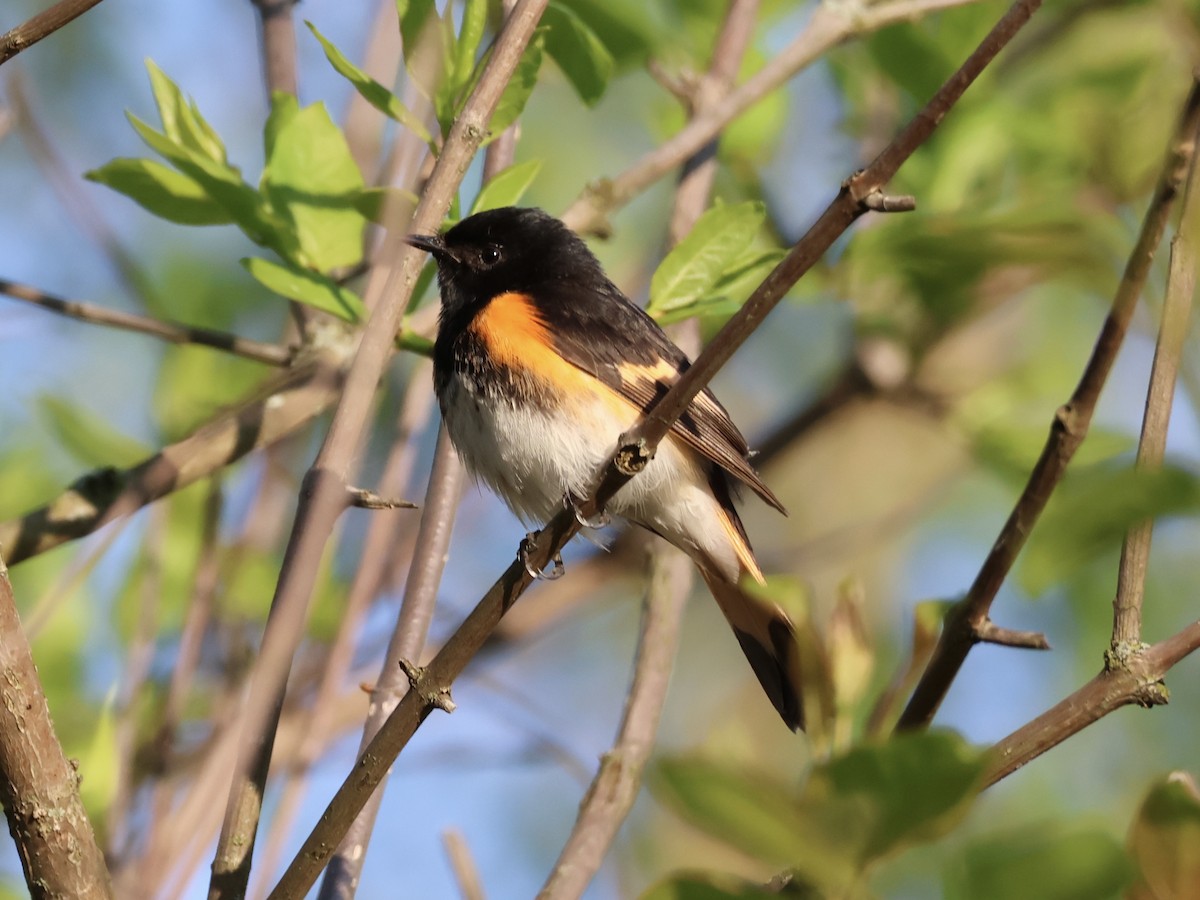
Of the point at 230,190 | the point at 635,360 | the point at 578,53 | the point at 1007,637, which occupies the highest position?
the point at 578,53

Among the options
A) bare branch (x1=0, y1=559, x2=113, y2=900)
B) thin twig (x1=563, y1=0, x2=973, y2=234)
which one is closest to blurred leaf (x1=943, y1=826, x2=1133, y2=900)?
bare branch (x1=0, y1=559, x2=113, y2=900)

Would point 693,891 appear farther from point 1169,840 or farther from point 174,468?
point 174,468

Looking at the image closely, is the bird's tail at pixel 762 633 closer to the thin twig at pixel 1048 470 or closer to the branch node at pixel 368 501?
the branch node at pixel 368 501

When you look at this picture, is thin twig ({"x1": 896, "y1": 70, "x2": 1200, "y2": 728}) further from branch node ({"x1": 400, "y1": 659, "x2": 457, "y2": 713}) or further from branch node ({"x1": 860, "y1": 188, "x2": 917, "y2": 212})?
branch node ({"x1": 400, "y1": 659, "x2": 457, "y2": 713})

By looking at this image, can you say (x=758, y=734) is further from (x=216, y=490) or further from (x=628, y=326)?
(x=216, y=490)

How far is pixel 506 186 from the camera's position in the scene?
290 cm

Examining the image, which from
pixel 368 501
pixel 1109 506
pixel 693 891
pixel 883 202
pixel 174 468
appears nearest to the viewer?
pixel 1109 506

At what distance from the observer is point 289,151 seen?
115 inches

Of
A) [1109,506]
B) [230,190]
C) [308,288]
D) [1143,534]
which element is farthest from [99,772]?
[1109,506]

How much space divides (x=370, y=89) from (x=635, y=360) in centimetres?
121

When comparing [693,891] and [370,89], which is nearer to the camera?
[693,891]

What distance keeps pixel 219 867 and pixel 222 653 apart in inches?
67.7

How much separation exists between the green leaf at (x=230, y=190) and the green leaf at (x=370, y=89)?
0.36m

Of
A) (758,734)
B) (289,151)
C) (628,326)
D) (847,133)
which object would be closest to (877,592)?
(758,734)
